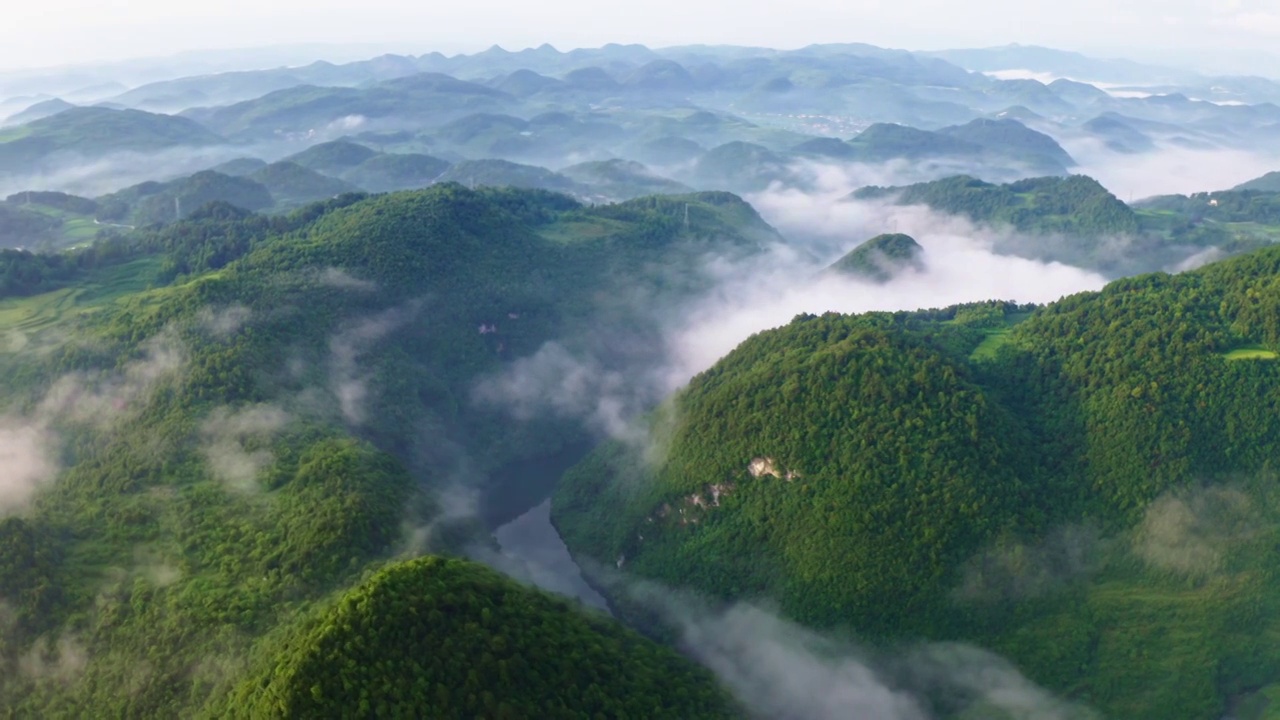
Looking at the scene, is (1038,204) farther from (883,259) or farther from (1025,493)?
(1025,493)

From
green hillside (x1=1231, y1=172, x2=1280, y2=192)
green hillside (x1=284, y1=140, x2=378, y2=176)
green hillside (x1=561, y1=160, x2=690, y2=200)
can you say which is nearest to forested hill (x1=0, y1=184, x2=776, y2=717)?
green hillside (x1=561, y1=160, x2=690, y2=200)

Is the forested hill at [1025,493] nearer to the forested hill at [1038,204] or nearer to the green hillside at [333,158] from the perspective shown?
the forested hill at [1038,204]

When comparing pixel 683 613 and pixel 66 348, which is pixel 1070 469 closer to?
pixel 683 613

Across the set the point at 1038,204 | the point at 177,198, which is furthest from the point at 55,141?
the point at 1038,204

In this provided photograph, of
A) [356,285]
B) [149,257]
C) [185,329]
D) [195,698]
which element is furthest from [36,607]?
[149,257]

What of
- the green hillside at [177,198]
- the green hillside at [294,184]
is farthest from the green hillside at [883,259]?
the green hillside at [294,184]
